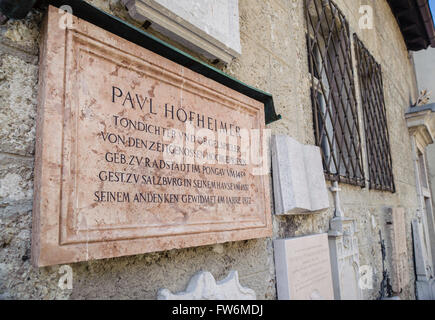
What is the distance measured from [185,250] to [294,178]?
0.86 meters

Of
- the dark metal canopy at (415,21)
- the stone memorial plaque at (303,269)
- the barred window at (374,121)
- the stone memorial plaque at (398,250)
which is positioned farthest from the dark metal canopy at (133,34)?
the dark metal canopy at (415,21)

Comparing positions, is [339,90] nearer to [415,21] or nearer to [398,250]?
[398,250]

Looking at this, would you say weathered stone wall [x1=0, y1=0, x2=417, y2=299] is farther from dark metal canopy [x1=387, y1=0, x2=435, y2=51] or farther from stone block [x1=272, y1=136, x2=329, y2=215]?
dark metal canopy [x1=387, y1=0, x2=435, y2=51]

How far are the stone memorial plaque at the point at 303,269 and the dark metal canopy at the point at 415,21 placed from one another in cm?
605

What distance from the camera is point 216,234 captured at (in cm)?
120

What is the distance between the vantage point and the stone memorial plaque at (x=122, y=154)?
0.79 metres

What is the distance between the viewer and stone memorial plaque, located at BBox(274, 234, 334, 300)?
1.63m

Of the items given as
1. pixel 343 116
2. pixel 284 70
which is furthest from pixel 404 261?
pixel 284 70

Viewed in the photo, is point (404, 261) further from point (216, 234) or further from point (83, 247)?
point (83, 247)

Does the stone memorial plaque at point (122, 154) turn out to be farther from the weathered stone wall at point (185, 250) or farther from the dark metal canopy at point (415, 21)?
the dark metal canopy at point (415, 21)

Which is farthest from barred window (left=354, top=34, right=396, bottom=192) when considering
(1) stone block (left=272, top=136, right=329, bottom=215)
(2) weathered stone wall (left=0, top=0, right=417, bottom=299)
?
(1) stone block (left=272, top=136, right=329, bottom=215)

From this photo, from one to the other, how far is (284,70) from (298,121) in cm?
37
